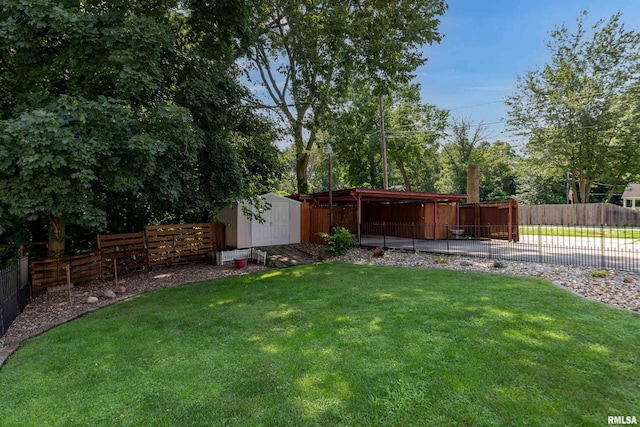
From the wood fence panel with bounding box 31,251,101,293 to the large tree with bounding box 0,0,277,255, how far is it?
36 centimetres

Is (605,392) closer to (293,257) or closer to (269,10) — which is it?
(293,257)

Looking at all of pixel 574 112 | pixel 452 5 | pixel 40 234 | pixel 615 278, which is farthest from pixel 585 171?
pixel 40 234

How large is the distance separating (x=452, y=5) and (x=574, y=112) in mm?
17852

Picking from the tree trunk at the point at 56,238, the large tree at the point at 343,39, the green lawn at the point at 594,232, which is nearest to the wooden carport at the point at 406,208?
the large tree at the point at 343,39

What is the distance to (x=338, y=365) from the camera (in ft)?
10.0

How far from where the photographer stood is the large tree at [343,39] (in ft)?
33.6

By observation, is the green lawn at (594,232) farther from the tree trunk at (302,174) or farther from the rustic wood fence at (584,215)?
the tree trunk at (302,174)

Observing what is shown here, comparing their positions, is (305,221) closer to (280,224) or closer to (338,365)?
(280,224)

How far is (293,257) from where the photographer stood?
10.6 meters

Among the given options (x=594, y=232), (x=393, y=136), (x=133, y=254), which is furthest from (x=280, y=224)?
(x=594, y=232)

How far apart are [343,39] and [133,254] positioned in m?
9.24

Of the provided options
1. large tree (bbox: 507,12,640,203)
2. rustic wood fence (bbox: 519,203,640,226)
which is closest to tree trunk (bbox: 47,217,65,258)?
rustic wood fence (bbox: 519,203,640,226)

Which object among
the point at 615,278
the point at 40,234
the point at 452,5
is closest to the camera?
the point at 615,278

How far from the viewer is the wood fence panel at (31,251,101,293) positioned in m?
6.54
